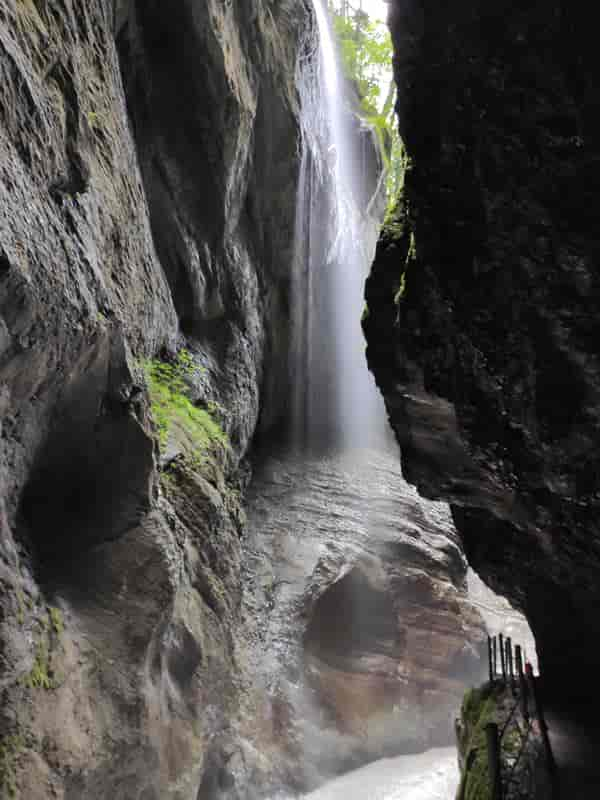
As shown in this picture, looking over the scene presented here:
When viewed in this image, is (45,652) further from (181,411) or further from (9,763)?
(181,411)

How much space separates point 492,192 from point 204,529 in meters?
6.07

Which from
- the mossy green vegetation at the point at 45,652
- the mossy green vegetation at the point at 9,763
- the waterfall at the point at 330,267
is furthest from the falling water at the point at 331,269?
the mossy green vegetation at the point at 9,763

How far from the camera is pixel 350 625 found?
12.3 metres

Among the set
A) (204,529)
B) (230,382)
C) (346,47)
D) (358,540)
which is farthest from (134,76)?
(346,47)

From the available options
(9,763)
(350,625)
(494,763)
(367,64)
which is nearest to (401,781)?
(350,625)

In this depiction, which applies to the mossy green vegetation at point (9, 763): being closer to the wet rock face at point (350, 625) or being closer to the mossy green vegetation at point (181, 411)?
the mossy green vegetation at point (181, 411)

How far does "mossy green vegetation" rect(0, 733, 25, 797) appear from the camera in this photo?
4051 millimetres

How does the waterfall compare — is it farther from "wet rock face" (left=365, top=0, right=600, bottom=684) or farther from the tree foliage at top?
"wet rock face" (left=365, top=0, right=600, bottom=684)

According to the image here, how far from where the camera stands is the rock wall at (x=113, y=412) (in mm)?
4484

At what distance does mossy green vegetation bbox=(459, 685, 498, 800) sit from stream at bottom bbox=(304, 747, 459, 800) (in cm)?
288

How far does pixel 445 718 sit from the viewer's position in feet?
39.3

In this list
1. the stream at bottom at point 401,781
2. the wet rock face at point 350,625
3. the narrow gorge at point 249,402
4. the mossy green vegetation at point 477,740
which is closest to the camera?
the narrow gorge at point 249,402

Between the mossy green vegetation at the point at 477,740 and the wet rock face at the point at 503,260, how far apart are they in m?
1.95

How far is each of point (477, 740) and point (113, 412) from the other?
4.97 meters
